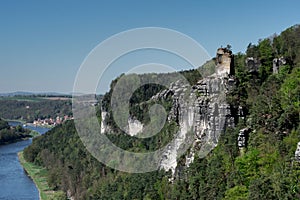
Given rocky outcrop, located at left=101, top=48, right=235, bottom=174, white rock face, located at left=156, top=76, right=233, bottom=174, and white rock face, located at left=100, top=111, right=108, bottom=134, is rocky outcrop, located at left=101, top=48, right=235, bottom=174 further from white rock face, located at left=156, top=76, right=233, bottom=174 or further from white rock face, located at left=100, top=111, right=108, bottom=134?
white rock face, located at left=100, top=111, right=108, bottom=134

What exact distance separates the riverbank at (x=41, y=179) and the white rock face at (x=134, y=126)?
11.1m

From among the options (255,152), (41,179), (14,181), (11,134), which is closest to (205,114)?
(255,152)

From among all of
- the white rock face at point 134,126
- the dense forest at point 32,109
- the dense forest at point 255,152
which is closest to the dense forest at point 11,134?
the dense forest at point 32,109

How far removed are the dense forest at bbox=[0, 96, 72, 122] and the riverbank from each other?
81.8 meters

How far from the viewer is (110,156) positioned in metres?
51.1

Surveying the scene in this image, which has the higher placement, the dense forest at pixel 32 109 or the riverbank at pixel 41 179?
the dense forest at pixel 32 109

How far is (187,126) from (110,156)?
816 inches

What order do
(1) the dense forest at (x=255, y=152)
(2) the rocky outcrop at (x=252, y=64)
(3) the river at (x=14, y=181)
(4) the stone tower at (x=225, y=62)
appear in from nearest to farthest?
(1) the dense forest at (x=255, y=152), (4) the stone tower at (x=225, y=62), (2) the rocky outcrop at (x=252, y=64), (3) the river at (x=14, y=181)

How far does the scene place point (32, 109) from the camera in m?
173

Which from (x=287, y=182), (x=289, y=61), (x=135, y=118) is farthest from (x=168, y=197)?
(x=135, y=118)

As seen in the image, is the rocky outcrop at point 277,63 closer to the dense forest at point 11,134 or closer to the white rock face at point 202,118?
the white rock face at point 202,118

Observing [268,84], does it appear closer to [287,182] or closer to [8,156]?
[287,182]

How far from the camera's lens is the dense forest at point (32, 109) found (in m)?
161

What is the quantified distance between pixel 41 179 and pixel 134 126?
45.8 ft
